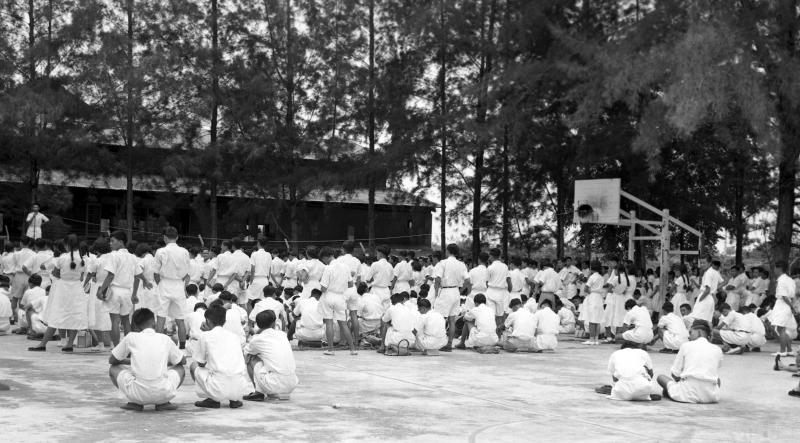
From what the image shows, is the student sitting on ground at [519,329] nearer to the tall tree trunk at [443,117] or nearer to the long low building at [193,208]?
the tall tree trunk at [443,117]

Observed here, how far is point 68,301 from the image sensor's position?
41.6 ft

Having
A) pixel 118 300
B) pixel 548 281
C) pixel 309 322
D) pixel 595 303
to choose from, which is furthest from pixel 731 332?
pixel 118 300

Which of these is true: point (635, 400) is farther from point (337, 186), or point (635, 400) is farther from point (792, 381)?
point (337, 186)

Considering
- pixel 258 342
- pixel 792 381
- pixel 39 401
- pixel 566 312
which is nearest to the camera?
pixel 39 401

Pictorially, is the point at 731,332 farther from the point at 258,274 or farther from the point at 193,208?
the point at 193,208

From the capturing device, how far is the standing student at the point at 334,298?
13414 millimetres

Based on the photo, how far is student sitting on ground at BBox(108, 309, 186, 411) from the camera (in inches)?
317

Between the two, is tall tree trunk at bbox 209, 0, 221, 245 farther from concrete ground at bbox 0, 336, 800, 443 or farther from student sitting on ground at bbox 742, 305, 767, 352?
student sitting on ground at bbox 742, 305, 767, 352

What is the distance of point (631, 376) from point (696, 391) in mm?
737

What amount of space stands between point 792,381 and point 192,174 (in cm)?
2189

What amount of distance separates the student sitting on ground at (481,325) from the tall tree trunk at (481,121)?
1025 centimetres

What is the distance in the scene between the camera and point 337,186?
30.2 metres

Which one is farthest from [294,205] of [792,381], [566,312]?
[792,381]

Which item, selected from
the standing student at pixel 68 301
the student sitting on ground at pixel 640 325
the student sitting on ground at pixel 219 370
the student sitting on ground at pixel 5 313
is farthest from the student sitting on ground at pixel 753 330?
the student sitting on ground at pixel 5 313
